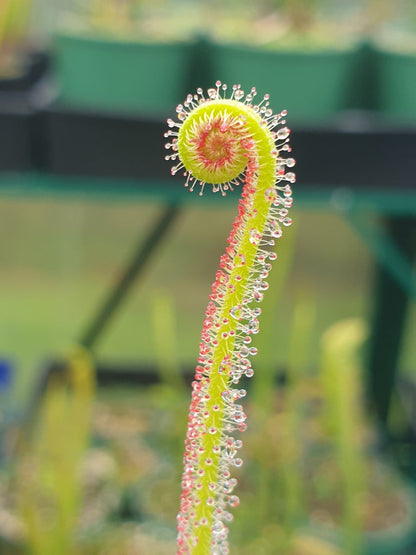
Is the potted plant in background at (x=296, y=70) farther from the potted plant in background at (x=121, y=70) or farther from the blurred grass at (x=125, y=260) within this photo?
the blurred grass at (x=125, y=260)

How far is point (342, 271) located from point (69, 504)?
107 centimetres

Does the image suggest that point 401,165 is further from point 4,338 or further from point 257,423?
point 4,338

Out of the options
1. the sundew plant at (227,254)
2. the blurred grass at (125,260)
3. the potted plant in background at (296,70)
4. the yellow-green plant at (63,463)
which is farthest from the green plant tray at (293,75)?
the blurred grass at (125,260)

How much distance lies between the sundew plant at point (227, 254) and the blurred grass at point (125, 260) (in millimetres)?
1331

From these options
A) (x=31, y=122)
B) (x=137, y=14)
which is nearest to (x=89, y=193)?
(x=31, y=122)

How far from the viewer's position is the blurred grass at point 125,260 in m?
1.56

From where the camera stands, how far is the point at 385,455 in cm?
107

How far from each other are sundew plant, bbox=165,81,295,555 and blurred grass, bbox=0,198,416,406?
1331mm

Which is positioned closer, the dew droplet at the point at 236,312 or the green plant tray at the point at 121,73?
the dew droplet at the point at 236,312

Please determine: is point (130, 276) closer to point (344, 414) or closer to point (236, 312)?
point (344, 414)

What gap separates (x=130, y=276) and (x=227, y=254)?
2.90ft

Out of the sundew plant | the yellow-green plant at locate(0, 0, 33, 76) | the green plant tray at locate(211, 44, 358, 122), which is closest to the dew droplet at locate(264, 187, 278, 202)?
the sundew plant

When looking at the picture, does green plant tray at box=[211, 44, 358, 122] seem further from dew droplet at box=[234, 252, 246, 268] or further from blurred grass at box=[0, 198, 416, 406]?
blurred grass at box=[0, 198, 416, 406]

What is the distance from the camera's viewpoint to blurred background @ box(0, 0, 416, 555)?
746 mm
